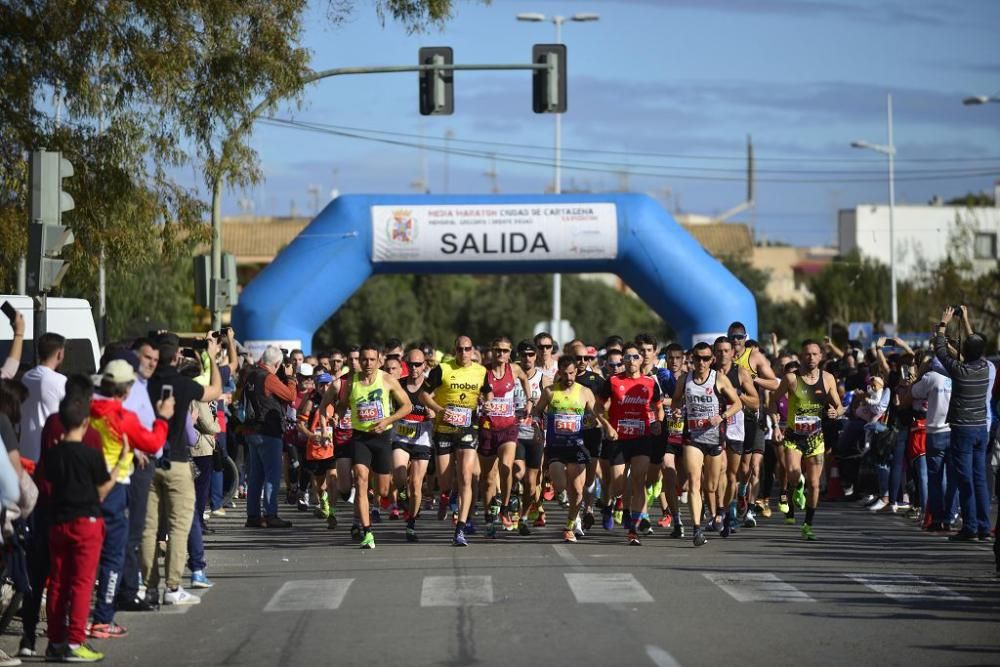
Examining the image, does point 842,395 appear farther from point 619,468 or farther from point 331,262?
point 331,262

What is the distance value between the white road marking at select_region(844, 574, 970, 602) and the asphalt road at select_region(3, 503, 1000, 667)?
0.02m

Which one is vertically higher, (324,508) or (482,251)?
(482,251)

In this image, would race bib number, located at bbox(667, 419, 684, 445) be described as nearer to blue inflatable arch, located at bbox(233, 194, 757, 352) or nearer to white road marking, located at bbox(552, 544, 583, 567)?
white road marking, located at bbox(552, 544, 583, 567)

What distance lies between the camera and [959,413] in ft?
54.2

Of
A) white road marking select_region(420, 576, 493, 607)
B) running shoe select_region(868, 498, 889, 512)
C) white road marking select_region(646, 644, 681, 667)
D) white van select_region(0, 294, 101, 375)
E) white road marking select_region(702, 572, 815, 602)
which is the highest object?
white van select_region(0, 294, 101, 375)

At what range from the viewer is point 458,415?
56.5 feet

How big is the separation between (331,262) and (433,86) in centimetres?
648

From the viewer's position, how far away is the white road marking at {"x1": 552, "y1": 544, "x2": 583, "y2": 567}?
14.6 metres

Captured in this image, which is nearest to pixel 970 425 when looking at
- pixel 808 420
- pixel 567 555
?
pixel 808 420

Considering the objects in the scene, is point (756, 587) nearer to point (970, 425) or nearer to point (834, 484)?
point (970, 425)

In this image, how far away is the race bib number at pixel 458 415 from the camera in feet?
56.4

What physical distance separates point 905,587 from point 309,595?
4414mm

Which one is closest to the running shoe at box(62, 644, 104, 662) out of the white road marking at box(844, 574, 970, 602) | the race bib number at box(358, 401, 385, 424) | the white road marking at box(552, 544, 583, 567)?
the white road marking at box(552, 544, 583, 567)

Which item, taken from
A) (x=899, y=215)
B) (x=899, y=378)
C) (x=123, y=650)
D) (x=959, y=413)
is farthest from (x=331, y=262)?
(x=899, y=215)
